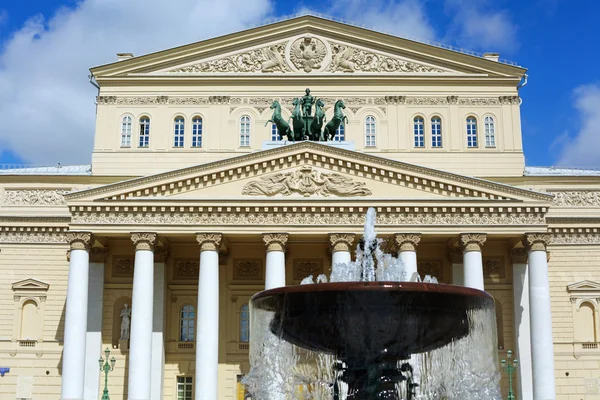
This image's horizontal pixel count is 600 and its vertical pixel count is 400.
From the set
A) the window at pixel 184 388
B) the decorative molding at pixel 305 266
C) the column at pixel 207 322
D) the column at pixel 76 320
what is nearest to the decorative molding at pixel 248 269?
the decorative molding at pixel 305 266

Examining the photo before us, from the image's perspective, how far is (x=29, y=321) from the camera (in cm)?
4150

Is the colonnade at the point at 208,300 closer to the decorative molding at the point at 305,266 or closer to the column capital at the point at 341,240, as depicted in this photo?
the column capital at the point at 341,240

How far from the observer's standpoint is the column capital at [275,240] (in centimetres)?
3606

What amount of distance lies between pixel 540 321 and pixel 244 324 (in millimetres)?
12898

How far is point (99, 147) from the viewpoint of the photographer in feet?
149

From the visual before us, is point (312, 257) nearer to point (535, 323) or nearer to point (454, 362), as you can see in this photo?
point (535, 323)

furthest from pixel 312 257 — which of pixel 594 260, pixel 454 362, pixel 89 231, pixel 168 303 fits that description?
pixel 454 362

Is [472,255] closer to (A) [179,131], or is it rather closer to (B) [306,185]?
(B) [306,185]

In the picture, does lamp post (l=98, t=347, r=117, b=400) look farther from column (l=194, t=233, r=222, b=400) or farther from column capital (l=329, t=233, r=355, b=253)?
column capital (l=329, t=233, r=355, b=253)

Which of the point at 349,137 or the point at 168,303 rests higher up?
the point at 349,137

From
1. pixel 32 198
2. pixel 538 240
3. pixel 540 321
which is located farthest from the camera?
pixel 32 198

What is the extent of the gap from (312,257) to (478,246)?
8013 mm

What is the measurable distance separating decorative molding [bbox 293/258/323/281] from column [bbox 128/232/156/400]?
7.17 meters

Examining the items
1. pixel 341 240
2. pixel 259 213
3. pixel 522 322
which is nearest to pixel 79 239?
pixel 259 213
